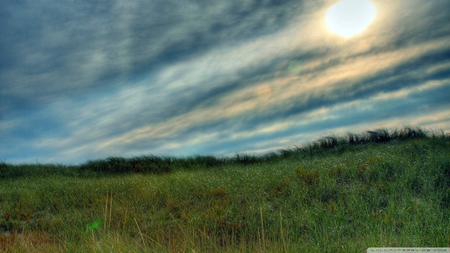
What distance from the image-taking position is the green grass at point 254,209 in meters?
5.33

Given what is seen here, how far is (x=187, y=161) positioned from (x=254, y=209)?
8.53m

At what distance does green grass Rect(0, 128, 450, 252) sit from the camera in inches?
210

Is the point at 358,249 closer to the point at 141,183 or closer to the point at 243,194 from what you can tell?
the point at 243,194

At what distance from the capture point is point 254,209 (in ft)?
22.7

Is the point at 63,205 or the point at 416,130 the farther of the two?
the point at 416,130

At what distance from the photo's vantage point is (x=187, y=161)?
49.9 ft

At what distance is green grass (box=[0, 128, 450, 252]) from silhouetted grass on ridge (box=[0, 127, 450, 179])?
2334 mm

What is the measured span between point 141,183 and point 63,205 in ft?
6.76

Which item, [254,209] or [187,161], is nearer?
[254,209]

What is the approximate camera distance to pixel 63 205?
8789mm

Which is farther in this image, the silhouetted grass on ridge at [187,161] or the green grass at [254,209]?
the silhouetted grass on ridge at [187,161]

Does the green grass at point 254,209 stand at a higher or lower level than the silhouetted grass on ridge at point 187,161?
lower

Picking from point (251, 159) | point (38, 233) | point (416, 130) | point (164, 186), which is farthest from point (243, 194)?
point (416, 130)

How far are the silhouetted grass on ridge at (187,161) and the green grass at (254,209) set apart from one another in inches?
91.9
